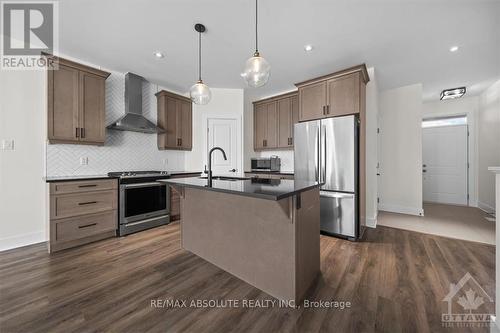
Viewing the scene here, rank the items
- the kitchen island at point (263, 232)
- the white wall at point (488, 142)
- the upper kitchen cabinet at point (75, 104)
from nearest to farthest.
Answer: the kitchen island at point (263, 232) < the upper kitchen cabinet at point (75, 104) < the white wall at point (488, 142)

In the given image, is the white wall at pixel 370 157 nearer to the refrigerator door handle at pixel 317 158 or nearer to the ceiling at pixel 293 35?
the ceiling at pixel 293 35

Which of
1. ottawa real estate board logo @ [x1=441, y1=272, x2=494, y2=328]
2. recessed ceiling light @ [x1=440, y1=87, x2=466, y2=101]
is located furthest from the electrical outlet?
recessed ceiling light @ [x1=440, y1=87, x2=466, y2=101]

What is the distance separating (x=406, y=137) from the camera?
4438mm

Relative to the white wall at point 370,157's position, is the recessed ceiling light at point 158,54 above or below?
above

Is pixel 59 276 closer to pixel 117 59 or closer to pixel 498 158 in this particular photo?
pixel 117 59

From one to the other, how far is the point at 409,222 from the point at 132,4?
5186 millimetres

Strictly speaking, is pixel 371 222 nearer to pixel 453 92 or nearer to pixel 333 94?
pixel 333 94

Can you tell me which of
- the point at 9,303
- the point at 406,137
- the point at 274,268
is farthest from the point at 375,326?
the point at 406,137

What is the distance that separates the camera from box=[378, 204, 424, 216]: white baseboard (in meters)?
4.28

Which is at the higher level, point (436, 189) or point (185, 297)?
point (436, 189)

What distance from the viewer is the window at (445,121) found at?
204 inches

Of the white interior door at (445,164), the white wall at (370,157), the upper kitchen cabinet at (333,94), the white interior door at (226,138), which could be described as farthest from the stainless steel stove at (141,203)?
the white interior door at (445,164)

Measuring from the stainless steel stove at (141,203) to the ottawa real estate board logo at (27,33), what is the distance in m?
Answer: 1.84

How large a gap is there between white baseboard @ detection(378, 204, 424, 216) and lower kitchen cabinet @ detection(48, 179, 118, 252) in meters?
5.38
